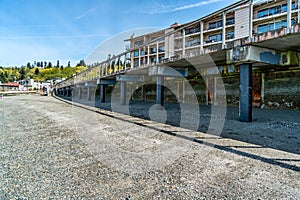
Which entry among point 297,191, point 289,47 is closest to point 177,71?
point 289,47

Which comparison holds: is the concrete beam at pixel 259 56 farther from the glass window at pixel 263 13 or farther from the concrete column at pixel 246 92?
the glass window at pixel 263 13

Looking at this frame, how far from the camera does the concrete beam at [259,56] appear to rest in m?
5.54

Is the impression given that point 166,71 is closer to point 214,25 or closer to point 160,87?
point 160,87

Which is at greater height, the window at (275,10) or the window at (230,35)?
the window at (275,10)

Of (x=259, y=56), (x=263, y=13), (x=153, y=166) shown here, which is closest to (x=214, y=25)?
(x=263, y=13)

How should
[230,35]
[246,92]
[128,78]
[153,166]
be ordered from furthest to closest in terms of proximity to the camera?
[230,35], [128,78], [246,92], [153,166]

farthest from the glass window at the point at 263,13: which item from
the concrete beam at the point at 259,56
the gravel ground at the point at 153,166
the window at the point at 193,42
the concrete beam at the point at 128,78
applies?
the gravel ground at the point at 153,166

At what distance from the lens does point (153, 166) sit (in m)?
2.89

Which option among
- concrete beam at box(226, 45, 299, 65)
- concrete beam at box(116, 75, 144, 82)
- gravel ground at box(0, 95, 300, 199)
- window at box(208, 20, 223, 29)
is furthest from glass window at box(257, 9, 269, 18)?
gravel ground at box(0, 95, 300, 199)

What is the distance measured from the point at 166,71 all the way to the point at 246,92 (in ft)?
15.2

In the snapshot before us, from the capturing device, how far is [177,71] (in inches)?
406

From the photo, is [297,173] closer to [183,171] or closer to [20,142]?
[183,171]

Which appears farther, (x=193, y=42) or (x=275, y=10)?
(x=193, y=42)

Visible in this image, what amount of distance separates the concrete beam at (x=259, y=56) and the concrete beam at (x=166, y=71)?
415cm
